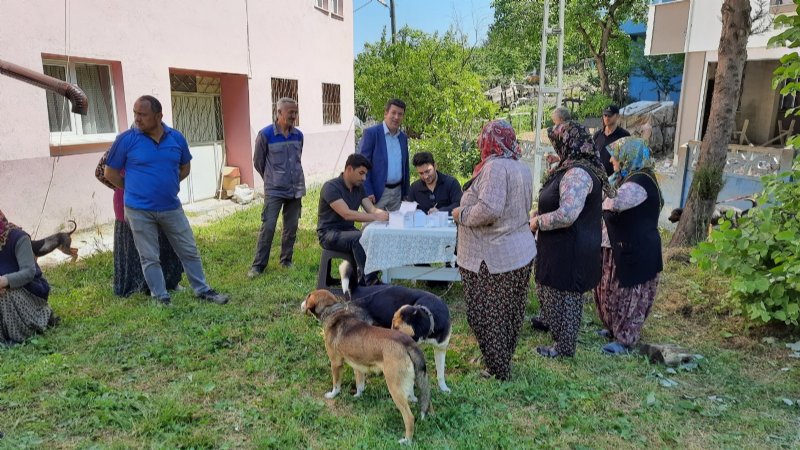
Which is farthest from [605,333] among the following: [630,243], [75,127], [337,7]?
[337,7]

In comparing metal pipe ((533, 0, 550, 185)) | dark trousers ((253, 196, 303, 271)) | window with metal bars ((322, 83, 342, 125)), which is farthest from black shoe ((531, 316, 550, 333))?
window with metal bars ((322, 83, 342, 125))

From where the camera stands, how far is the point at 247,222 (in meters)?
8.30

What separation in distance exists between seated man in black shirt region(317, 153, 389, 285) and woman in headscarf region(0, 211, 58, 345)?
2243 mm

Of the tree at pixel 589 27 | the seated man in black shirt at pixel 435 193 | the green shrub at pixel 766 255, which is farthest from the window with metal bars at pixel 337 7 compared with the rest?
A: the green shrub at pixel 766 255

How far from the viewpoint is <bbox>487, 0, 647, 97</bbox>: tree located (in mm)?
19219

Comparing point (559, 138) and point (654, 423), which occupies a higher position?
point (559, 138)

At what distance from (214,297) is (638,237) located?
11.8 feet

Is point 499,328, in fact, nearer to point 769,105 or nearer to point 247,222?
point 247,222

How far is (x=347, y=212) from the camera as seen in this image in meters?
4.57

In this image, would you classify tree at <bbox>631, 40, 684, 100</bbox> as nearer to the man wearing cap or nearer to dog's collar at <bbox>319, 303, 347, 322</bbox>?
the man wearing cap

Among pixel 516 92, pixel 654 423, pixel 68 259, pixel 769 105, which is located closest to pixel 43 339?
pixel 68 259

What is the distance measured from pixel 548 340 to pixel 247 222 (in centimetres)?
550

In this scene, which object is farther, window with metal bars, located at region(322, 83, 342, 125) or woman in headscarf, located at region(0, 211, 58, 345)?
window with metal bars, located at region(322, 83, 342, 125)

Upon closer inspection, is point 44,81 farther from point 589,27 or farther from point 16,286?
point 589,27
